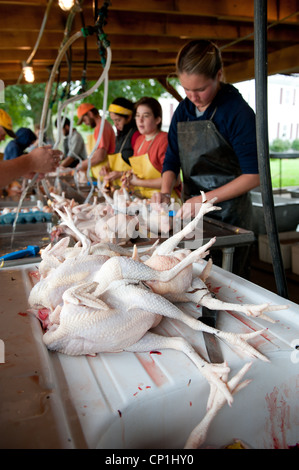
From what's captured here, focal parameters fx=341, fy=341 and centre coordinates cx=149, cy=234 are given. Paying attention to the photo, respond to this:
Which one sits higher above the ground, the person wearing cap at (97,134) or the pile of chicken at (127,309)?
the person wearing cap at (97,134)

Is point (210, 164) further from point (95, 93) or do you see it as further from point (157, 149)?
point (95, 93)

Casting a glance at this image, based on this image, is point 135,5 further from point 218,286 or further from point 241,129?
point 218,286

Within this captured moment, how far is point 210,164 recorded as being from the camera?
271 cm

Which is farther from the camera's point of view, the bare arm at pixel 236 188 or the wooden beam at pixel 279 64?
the wooden beam at pixel 279 64

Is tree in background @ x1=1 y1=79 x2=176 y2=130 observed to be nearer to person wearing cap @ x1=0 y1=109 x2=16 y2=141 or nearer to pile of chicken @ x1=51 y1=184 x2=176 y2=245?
person wearing cap @ x1=0 y1=109 x2=16 y2=141

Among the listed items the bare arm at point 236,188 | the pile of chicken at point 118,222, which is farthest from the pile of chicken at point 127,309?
the bare arm at point 236,188

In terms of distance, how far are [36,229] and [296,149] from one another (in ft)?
19.2

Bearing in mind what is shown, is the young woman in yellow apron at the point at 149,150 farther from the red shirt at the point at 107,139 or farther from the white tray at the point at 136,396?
the white tray at the point at 136,396

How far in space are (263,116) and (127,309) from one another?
649 mm

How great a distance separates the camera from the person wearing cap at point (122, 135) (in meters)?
4.51

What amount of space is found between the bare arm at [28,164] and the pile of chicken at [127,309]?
165 centimetres

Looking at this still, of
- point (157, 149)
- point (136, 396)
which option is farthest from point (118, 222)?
point (157, 149)

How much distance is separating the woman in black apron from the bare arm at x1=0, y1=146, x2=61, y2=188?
2.79ft

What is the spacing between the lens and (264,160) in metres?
0.97
